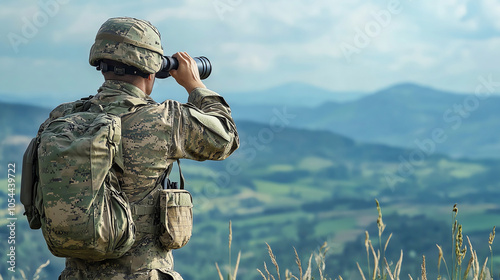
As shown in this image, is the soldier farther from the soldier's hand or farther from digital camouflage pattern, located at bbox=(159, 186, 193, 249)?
the soldier's hand

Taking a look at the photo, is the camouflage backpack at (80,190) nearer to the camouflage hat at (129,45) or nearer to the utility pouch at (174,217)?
the utility pouch at (174,217)

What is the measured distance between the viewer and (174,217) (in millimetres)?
3367

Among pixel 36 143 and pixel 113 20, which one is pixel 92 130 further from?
pixel 113 20

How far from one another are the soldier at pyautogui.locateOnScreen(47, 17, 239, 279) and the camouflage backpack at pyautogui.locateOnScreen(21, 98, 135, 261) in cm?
13

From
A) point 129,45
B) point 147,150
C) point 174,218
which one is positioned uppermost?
point 129,45

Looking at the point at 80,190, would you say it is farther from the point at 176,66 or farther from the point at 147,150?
the point at 176,66

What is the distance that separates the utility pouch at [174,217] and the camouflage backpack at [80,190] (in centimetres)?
22

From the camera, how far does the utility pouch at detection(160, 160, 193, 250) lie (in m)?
3.34

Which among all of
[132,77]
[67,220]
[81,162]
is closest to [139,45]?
[132,77]

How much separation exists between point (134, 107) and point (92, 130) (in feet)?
1.07

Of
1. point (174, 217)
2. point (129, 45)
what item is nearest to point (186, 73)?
point (129, 45)

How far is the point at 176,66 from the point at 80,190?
3.62ft

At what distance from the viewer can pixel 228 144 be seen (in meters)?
3.53

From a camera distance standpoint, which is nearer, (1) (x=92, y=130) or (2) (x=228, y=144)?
(1) (x=92, y=130)
